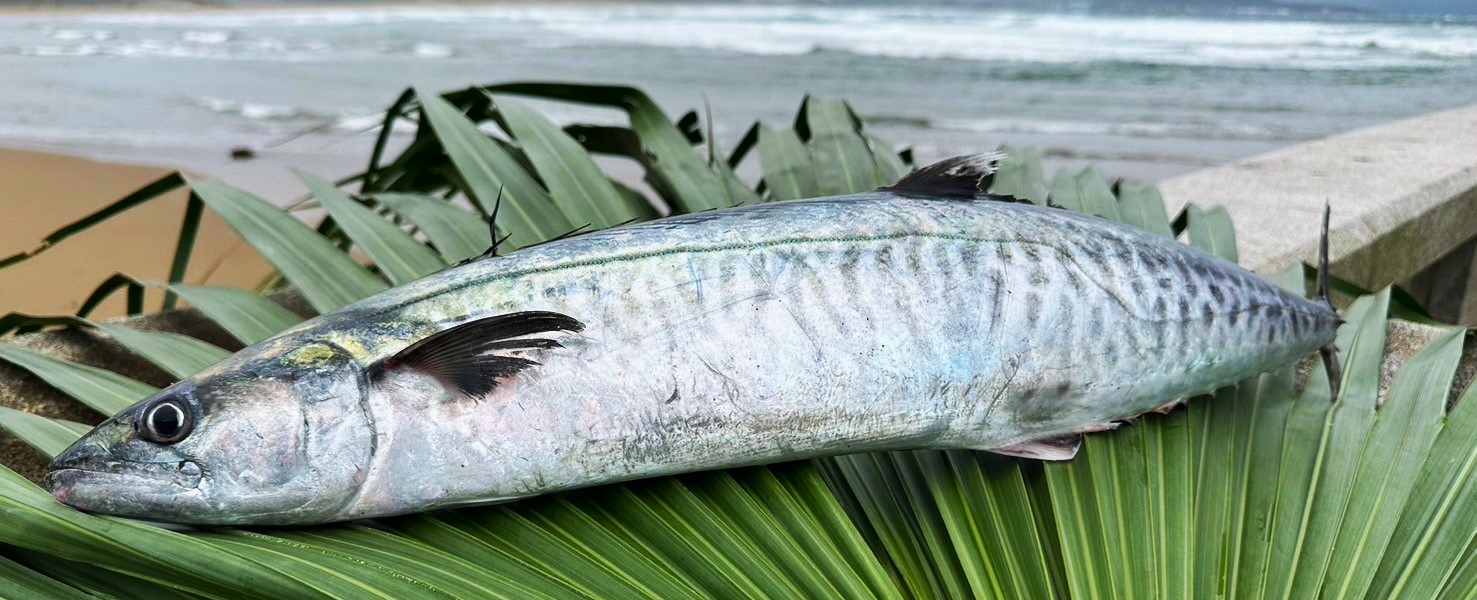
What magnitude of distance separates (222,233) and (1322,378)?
4.50 m

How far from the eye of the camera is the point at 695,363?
86cm

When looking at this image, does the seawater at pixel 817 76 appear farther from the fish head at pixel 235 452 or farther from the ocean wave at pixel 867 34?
the fish head at pixel 235 452

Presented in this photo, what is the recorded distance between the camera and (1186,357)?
106 cm

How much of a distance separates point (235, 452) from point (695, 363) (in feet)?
1.13

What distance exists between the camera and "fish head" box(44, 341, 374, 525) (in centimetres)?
74

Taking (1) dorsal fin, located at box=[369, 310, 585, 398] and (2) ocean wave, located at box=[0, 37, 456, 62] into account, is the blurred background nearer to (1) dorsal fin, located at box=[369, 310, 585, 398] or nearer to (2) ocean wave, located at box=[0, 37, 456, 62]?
(2) ocean wave, located at box=[0, 37, 456, 62]

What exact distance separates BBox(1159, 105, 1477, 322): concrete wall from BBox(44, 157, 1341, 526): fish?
1205 mm

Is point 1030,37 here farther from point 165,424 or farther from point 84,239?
point 165,424

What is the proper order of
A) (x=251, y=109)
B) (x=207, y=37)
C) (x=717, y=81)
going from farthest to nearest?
(x=207, y=37), (x=717, y=81), (x=251, y=109)

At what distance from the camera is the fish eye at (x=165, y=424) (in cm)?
76

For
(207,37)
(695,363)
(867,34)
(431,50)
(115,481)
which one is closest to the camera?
(115,481)

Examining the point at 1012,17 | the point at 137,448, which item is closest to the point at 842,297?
the point at 137,448

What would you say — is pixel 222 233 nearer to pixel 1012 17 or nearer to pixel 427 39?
pixel 427 39

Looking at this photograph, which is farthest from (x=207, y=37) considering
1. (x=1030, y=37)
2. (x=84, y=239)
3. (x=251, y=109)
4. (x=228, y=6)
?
(x=1030, y=37)
